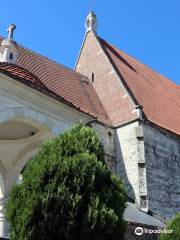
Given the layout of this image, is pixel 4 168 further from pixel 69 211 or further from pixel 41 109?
pixel 69 211

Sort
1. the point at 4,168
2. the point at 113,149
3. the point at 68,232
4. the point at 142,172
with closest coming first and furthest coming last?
the point at 68,232, the point at 4,168, the point at 142,172, the point at 113,149

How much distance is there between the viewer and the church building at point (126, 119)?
15.7m

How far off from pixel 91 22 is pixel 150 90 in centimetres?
531

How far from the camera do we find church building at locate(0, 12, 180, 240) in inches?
618

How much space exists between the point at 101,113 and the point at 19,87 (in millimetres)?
12199

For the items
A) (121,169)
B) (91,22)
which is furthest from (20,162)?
(91,22)

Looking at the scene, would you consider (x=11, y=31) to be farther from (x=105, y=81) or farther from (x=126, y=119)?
(x=105, y=81)

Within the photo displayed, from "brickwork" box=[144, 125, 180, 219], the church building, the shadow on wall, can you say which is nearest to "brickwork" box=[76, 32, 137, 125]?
the church building

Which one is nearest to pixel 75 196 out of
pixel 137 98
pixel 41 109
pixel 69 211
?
pixel 69 211

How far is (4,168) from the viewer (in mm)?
9398

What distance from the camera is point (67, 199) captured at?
4996 millimetres

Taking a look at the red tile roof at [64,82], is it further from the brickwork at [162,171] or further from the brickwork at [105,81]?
the brickwork at [162,171]

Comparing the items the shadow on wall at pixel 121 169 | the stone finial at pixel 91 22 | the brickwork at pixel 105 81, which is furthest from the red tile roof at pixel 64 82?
the stone finial at pixel 91 22

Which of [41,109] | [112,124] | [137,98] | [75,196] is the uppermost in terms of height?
[137,98]
